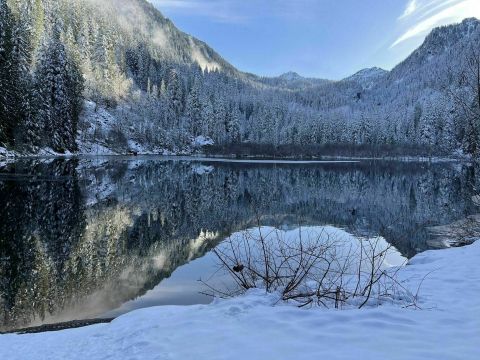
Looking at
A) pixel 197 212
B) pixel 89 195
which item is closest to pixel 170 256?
pixel 197 212

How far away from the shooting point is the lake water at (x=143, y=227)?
8.91 metres

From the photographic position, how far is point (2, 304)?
7.82 meters

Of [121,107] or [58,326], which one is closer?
[58,326]

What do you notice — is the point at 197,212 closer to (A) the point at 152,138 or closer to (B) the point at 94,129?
(B) the point at 94,129

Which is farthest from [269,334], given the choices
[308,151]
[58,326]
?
[308,151]

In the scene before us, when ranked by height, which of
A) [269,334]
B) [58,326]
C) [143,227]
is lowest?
[58,326]

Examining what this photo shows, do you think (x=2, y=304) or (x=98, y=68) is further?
(x=98, y=68)

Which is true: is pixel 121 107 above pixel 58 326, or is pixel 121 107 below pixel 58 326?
above

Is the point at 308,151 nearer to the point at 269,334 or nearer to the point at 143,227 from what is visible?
the point at 143,227

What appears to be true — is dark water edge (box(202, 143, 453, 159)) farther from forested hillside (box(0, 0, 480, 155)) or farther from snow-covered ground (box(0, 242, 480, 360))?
snow-covered ground (box(0, 242, 480, 360))

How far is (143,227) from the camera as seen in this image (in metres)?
16.4

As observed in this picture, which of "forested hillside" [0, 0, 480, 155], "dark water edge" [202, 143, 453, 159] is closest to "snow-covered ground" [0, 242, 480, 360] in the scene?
"forested hillside" [0, 0, 480, 155]

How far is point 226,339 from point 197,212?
16423 millimetres

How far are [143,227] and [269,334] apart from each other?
12.7 meters
